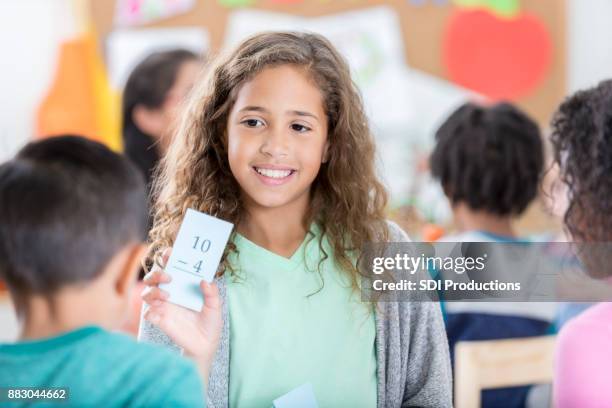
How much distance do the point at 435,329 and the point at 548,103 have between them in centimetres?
230

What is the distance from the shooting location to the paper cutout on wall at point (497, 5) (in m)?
3.37

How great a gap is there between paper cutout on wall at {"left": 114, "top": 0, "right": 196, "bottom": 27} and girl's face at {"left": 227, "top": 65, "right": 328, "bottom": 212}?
210cm

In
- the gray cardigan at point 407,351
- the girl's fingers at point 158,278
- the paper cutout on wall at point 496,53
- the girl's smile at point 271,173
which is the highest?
the paper cutout on wall at point 496,53

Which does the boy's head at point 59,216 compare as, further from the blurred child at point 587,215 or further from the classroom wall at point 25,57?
the classroom wall at point 25,57

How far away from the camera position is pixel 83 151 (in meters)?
0.98

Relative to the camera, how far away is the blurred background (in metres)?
3.29

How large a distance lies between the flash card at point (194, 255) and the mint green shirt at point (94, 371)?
0.29 m

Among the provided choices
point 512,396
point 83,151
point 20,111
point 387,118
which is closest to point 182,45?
point 20,111

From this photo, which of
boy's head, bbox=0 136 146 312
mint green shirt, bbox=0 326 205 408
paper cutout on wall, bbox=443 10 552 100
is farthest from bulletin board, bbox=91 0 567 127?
mint green shirt, bbox=0 326 205 408

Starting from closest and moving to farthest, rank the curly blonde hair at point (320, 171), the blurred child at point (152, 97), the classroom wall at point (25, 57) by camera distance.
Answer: the curly blonde hair at point (320, 171) < the blurred child at point (152, 97) < the classroom wall at point (25, 57)

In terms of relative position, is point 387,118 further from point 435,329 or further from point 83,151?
point 83,151

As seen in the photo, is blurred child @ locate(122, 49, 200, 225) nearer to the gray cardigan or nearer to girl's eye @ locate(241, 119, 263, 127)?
girl's eye @ locate(241, 119, 263, 127)

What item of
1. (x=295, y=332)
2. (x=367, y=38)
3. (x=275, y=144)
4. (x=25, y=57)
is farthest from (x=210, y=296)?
(x=25, y=57)

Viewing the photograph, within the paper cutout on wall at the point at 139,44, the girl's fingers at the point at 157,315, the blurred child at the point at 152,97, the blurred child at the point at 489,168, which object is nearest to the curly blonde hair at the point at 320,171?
the girl's fingers at the point at 157,315
